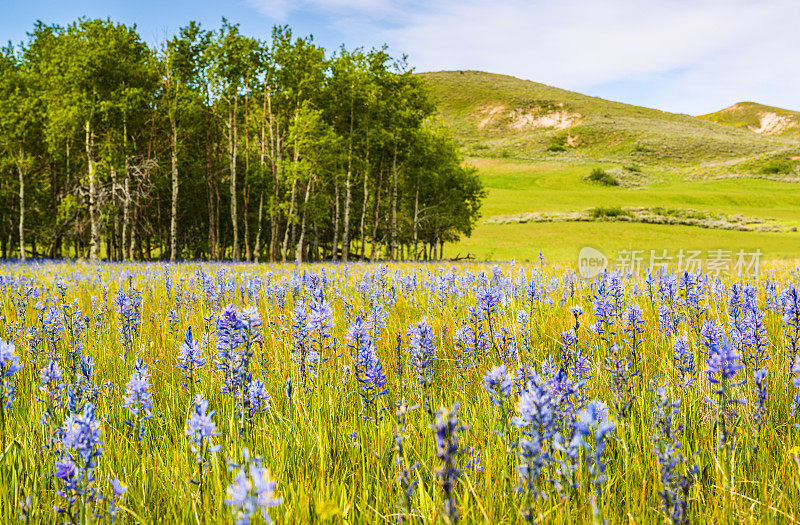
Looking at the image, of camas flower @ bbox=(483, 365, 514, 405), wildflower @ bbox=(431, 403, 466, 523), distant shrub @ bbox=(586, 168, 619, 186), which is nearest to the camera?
wildflower @ bbox=(431, 403, 466, 523)

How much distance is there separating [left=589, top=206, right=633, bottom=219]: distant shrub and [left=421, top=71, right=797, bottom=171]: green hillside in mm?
35590

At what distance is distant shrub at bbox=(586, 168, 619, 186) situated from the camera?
87.8m

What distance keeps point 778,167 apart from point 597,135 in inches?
2169

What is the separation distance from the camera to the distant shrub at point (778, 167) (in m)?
89.1

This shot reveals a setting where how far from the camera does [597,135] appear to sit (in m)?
140

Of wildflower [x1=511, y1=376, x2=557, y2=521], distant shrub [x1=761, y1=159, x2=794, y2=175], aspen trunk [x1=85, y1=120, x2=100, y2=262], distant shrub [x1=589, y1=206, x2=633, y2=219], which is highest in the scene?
distant shrub [x1=761, y1=159, x2=794, y2=175]

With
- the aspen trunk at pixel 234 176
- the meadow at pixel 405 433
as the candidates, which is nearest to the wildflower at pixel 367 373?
the meadow at pixel 405 433

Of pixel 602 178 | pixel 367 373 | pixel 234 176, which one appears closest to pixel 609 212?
pixel 602 178

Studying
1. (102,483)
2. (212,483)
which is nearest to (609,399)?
(212,483)

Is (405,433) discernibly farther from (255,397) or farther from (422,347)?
(255,397)

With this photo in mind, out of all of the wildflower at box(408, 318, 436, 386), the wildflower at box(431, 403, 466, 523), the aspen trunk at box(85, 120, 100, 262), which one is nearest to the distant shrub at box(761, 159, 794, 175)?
the aspen trunk at box(85, 120, 100, 262)

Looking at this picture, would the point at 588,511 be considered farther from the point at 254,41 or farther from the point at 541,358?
the point at 254,41

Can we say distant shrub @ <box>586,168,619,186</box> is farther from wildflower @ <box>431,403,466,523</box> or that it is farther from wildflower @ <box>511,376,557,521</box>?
wildflower @ <box>431,403,466,523</box>

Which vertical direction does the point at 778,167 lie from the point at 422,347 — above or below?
above
